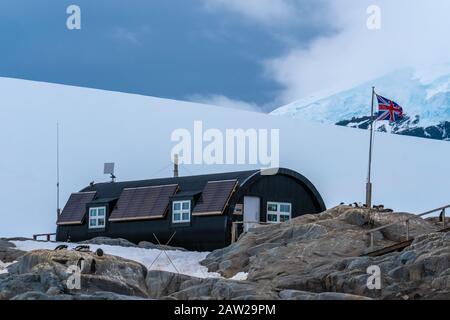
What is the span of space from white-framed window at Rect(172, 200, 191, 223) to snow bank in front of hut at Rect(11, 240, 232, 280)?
2.79 metres

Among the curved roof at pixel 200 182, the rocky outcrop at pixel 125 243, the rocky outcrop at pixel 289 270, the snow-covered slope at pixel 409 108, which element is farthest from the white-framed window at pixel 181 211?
the snow-covered slope at pixel 409 108

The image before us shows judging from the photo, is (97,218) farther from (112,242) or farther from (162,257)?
(162,257)

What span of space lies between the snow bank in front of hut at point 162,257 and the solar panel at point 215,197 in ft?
7.07

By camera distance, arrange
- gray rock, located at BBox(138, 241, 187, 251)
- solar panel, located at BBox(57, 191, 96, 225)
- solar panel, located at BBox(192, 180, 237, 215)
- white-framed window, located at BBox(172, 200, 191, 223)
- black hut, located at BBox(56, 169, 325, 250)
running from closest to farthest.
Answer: gray rock, located at BBox(138, 241, 187, 251), solar panel, located at BBox(192, 180, 237, 215), black hut, located at BBox(56, 169, 325, 250), white-framed window, located at BBox(172, 200, 191, 223), solar panel, located at BBox(57, 191, 96, 225)

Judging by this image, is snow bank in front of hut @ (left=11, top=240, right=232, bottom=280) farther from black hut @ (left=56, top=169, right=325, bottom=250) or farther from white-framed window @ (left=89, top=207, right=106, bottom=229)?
white-framed window @ (left=89, top=207, right=106, bottom=229)

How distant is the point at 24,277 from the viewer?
107 ft

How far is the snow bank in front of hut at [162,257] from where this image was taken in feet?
136

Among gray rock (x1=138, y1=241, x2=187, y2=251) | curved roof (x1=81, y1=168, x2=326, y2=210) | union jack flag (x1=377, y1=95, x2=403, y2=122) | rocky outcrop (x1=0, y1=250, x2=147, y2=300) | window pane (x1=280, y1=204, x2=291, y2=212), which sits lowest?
rocky outcrop (x1=0, y1=250, x2=147, y2=300)

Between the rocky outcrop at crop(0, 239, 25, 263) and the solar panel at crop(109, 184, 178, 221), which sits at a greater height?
the solar panel at crop(109, 184, 178, 221)

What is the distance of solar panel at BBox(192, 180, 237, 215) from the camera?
47125 millimetres

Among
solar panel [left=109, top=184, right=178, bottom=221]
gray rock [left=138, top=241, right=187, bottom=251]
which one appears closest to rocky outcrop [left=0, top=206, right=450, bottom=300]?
gray rock [left=138, top=241, right=187, bottom=251]

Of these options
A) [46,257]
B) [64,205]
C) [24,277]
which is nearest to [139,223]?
[64,205]

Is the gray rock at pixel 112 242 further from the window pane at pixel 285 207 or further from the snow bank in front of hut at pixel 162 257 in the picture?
the window pane at pixel 285 207

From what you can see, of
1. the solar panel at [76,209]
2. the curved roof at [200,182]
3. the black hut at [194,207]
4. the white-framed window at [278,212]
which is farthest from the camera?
the solar panel at [76,209]
